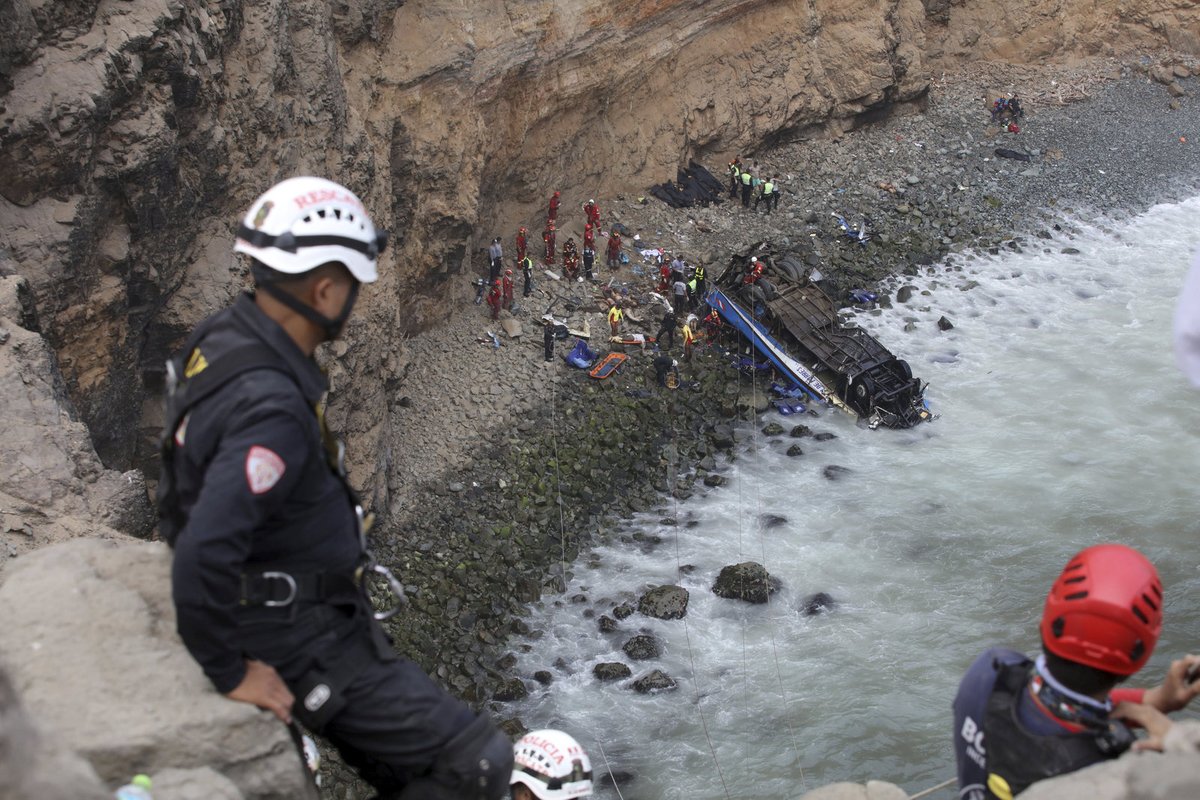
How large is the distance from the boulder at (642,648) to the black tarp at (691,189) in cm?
1198

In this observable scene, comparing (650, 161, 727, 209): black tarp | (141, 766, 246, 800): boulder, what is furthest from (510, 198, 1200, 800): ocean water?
(141, 766, 246, 800): boulder

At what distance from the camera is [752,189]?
24.0m

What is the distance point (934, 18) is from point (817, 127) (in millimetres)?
6392

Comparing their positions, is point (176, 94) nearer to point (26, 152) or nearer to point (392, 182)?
point (26, 152)

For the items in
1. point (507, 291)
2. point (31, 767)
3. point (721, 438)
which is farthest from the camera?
point (507, 291)

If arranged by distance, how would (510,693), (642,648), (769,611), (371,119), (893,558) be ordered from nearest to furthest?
(510,693) → (642,648) → (769,611) → (893,558) → (371,119)

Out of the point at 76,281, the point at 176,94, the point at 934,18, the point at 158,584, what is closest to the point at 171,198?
the point at 176,94

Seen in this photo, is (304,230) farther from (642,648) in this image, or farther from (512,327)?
(512,327)

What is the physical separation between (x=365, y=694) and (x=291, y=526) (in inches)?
23.2

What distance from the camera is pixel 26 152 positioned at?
9.48 meters

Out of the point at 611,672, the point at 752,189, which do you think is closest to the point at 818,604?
the point at 611,672

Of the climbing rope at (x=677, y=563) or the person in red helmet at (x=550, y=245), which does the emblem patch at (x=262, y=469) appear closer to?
the climbing rope at (x=677, y=563)

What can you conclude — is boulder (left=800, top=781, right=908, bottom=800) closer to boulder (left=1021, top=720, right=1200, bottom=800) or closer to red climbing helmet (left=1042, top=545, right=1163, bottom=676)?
boulder (left=1021, top=720, right=1200, bottom=800)

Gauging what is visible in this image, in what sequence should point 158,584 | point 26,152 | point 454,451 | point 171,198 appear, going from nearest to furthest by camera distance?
point 158,584
point 26,152
point 171,198
point 454,451
